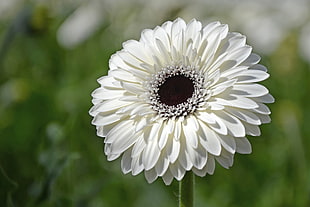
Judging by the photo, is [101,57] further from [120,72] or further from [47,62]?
[120,72]

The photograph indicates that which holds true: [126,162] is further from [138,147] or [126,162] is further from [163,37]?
[163,37]

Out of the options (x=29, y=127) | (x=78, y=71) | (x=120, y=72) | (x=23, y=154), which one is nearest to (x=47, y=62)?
(x=78, y=71)

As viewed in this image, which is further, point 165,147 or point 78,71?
point 78,71

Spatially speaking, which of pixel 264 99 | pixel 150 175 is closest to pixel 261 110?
pixel 264 99

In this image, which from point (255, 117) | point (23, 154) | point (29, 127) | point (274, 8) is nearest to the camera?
point (255, 117)

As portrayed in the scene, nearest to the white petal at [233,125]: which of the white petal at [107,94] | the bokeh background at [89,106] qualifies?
the white petal at [107,94]

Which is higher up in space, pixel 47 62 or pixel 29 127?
pixel 47 62

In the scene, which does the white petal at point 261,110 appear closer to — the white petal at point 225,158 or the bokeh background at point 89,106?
the white petal at point 225,158

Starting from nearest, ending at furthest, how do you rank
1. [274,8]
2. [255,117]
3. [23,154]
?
[255,117] → [23,154] → [274,8]
